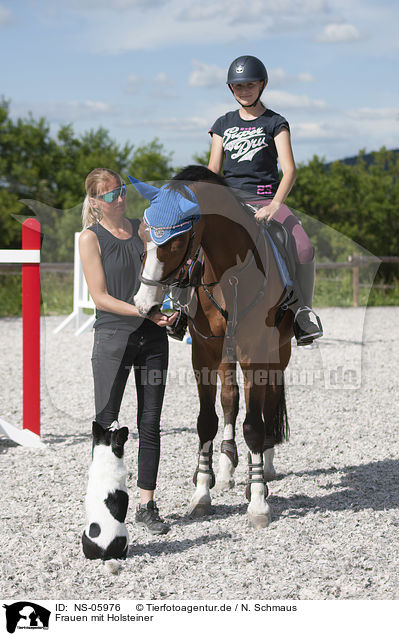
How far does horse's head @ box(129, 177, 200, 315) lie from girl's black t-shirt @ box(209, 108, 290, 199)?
2.98 ft

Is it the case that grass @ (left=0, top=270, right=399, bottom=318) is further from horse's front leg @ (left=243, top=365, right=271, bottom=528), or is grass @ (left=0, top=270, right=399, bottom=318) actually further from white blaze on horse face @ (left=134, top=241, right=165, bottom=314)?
white blaze on horse face @ (left=134, top=241, right=165, bottom=314)

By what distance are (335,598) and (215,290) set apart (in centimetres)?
168

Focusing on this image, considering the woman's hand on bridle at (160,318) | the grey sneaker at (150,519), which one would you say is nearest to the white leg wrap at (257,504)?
the grey sneaker at (150,519)

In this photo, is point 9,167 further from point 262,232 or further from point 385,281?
point 262,232

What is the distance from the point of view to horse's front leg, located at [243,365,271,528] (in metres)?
3.83

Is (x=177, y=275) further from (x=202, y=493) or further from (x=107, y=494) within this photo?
(x=202, y=493)

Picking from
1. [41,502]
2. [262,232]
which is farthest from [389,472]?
[41,502]

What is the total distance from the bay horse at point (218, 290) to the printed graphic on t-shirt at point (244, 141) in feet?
1.68

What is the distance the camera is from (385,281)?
758 inches

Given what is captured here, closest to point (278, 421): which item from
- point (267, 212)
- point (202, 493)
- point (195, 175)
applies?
point (202, 493)

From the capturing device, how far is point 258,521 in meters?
3.79

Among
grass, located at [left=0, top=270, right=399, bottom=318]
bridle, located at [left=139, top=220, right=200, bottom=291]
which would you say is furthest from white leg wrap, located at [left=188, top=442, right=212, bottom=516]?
grass, located at [left=0, top=270, right=399, bottom=318]
